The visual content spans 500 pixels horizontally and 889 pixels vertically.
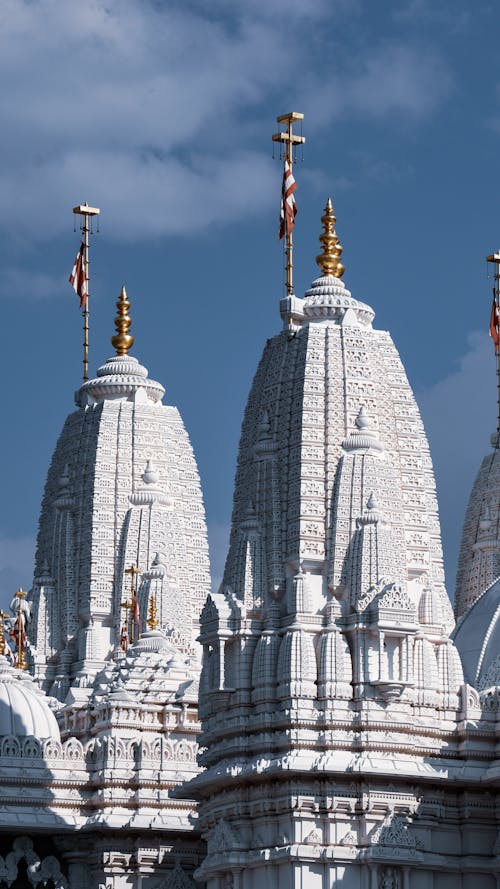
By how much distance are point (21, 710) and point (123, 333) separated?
16.4 meters

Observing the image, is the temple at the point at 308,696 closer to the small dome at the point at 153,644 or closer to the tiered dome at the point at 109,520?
the small dome at the point at 153,644

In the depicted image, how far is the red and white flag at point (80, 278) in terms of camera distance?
8681 cm

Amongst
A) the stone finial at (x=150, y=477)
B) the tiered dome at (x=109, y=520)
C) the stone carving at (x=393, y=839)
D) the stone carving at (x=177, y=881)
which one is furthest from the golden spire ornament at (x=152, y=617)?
the stone carving at (x=393, y=839)

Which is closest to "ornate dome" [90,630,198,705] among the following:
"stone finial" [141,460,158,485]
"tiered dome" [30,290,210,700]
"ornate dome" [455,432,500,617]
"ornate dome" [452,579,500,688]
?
"tiered dome" [30,290,210,700]

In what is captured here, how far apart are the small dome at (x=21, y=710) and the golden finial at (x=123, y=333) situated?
14643 mm

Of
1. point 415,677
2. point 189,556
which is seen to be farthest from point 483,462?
point 415,677

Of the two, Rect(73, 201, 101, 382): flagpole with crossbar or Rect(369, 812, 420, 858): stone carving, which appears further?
Rect(73, 201, 101, 382): flagpole with crossbar

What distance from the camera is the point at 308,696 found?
60031mm

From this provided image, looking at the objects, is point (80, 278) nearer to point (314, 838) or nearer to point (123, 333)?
point (123, 333)

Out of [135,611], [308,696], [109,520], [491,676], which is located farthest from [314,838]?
[109,520]

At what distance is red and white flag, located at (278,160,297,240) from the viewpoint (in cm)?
7038

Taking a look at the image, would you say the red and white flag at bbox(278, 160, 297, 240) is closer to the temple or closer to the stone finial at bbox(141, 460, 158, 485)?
the temple

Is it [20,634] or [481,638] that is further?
[20,634]

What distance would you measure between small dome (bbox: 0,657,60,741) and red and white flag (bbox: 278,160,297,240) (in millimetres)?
12722
